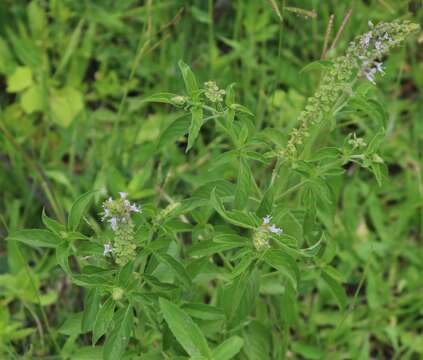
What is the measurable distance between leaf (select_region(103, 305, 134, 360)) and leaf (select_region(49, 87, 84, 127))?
4.71 ft

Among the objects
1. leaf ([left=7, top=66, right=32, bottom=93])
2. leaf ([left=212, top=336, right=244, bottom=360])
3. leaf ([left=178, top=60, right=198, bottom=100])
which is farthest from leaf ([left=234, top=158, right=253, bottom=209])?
leaf ([left=7, top=66, right=32, bottom=93])

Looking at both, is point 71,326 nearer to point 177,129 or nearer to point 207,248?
point 207,248

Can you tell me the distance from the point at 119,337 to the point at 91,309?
0.09 metres

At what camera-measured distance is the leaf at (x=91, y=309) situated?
4.97 ft

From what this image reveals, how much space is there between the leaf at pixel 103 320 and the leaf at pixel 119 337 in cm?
3

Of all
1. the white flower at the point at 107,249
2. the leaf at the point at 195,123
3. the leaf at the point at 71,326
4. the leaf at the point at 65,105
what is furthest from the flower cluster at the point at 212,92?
the leaf at the point at 65,105

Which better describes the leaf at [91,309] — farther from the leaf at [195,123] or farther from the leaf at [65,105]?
the leaf at [65,105]

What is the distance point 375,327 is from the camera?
2426 millimetres

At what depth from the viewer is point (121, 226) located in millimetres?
1448

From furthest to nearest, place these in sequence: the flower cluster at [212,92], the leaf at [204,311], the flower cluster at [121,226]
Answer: the leaf at [204,311], the flower cluster at [212,92], the flower cluster at [121,226]

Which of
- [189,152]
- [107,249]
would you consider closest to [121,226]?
[107,249]

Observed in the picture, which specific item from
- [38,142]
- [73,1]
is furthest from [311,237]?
[73,1]

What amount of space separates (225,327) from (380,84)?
1659 millimetres

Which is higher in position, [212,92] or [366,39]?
[366,39]
